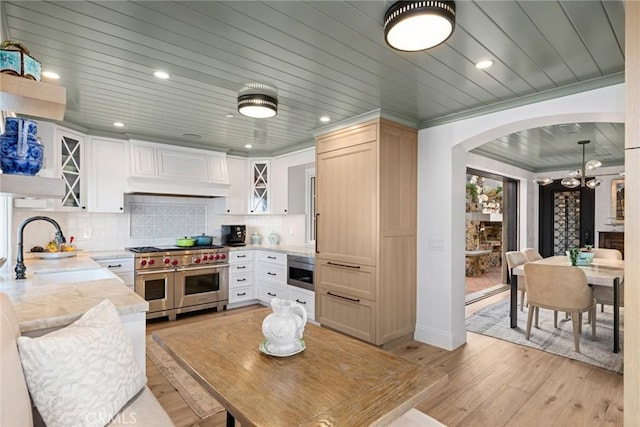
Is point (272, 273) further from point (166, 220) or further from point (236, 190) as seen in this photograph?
point (166, 220)

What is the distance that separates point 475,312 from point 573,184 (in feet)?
7.97

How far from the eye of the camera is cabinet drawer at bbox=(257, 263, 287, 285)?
4508mm

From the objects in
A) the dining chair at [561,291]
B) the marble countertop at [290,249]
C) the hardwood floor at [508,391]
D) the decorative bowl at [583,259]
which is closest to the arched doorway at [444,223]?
the hardwood floor at [508,391]

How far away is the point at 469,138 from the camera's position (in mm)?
3254

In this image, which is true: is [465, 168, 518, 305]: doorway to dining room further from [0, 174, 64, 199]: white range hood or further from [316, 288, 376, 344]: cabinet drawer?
[0, 174, 64, 199]: white range hood

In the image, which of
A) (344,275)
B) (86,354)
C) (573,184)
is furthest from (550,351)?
(86,354)

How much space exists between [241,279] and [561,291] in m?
3.83

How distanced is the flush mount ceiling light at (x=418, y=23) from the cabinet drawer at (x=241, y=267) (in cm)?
376

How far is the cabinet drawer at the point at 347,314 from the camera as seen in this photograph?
329 cm

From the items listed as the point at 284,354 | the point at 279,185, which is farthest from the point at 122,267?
the point at 284,354

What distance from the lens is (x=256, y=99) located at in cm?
273

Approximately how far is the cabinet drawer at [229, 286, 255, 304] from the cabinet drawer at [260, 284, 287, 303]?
0.15 m

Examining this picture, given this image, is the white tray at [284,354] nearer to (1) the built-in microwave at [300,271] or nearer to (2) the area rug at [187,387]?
(2) the area rug at [187,387]

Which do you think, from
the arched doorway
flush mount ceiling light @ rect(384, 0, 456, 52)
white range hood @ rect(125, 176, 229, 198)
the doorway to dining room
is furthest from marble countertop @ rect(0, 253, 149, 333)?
the doorway to dining room
